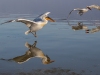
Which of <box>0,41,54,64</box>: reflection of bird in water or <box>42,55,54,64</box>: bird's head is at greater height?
<box>0,41,54,64</box>: reflection of bird in water

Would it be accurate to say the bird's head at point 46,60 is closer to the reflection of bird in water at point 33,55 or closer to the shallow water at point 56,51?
the reflection of bird in water at point 33,55

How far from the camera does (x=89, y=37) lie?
463 inches

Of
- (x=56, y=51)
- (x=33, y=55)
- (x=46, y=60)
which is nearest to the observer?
(x=46, y=60)

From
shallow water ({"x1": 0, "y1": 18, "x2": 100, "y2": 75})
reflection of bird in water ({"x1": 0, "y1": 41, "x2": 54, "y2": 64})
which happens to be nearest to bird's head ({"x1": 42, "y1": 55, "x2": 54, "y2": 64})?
reflection of bird in water ({"x1": 0, "y1": 41, "x2": 54, "y2": 64})

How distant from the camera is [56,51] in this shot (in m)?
9.33

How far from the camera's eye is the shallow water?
7227 millimetres

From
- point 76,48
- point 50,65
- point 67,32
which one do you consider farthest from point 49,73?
point 67,32

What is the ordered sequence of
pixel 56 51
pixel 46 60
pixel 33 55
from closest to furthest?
1. pixel 46 60
2. pixel 33 55
3. pixel 56 51

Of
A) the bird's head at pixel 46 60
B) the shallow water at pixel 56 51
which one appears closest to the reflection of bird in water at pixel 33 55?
the bird's head at pixel 46 60

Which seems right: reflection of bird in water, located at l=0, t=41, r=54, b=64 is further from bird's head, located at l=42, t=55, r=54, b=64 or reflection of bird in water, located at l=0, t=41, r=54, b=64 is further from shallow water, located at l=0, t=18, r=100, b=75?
shallow water, located at l=0, t=18, r=100, b=75

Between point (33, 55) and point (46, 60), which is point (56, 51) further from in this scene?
point (46, 60)

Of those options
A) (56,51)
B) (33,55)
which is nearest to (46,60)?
(33,55)

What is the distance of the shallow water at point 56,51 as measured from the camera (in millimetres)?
7227

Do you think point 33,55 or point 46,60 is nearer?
point 46,60
